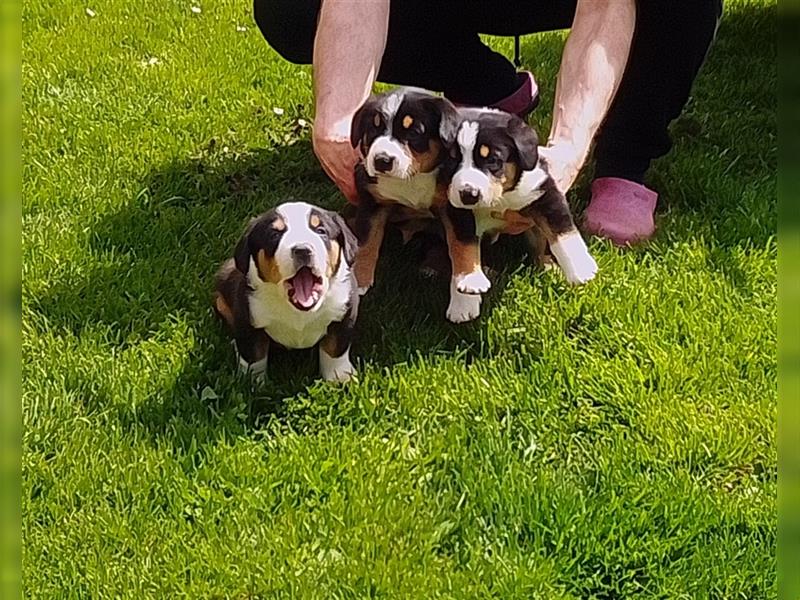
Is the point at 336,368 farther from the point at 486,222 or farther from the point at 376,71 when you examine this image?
the point at 376,71

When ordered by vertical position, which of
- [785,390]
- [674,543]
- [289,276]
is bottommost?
[674,543]

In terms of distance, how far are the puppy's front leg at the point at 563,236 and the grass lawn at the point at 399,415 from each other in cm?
15

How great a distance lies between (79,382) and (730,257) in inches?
62.4

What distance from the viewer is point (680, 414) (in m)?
2.04

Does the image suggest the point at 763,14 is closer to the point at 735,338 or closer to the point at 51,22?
the point at 735,338

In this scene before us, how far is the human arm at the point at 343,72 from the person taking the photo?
2156 mm

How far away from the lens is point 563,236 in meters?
2.20

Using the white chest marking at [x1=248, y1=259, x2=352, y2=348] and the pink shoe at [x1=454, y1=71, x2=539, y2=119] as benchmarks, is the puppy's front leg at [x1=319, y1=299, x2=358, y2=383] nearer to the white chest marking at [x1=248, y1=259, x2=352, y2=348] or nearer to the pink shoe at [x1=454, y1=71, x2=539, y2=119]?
the white chest marking at [x1=248, y1=259, x2=352, y2=348]

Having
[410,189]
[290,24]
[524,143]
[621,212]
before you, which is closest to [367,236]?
[410,189]

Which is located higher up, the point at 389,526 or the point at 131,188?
the point at 389,526

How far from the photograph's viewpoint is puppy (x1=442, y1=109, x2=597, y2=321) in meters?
2.03

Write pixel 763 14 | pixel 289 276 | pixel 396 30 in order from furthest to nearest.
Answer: pixel 763 14, pixel 396 30, pixel 289 276

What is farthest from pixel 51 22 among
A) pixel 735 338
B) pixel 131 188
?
pixel 735 338

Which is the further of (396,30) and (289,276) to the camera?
(396,30)
